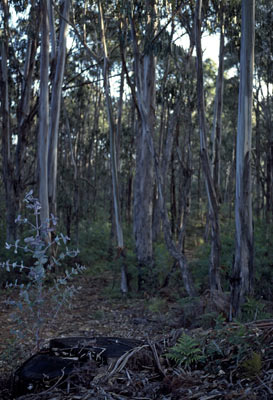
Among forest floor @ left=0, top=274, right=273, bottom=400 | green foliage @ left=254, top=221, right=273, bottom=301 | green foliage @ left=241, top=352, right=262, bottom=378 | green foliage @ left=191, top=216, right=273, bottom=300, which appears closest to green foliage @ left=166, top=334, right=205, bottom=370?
forest floor @ left=0, top=274, right=273, bottom=400

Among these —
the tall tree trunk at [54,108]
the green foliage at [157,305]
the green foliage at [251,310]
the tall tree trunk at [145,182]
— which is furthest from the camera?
the tall tree trunk at [54,108]

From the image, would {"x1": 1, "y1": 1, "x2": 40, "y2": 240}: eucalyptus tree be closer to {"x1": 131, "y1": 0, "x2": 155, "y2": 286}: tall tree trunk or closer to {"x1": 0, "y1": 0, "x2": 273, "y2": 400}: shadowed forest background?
{"x1": 0, "y1": 0, "x2": 273, "y2": 400}: shadowed forest background

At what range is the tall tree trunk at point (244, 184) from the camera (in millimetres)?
5301

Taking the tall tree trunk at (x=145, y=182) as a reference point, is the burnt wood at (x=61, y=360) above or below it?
below

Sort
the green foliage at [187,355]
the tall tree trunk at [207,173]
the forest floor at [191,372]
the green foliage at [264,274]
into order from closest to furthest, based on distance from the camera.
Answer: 1. the forest floor at [191,372]
2. the green foliage at [187,355]
3. the tall tree trunk at [207,173]
4. the green foliage at [264,274]

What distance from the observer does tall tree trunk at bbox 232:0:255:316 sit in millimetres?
5301

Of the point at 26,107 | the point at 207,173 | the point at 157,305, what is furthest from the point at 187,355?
the point at 26,107

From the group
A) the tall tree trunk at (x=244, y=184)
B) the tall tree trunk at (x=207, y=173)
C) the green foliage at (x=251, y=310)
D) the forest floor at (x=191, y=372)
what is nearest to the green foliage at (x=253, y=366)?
the forest floor at (x=191, y=372)

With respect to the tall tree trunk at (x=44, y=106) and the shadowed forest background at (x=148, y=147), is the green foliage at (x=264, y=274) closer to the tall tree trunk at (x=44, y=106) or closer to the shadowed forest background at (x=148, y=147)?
the shadowed forest background at (x=148, y=147)

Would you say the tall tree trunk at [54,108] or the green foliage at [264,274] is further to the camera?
the tall tree trunk at [54,108]

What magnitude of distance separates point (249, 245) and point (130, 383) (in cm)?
347

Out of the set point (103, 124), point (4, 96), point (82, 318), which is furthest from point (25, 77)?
point (103, 124)

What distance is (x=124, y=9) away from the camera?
7246 mm

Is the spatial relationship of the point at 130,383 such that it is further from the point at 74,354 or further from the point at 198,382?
the point at 74,354
